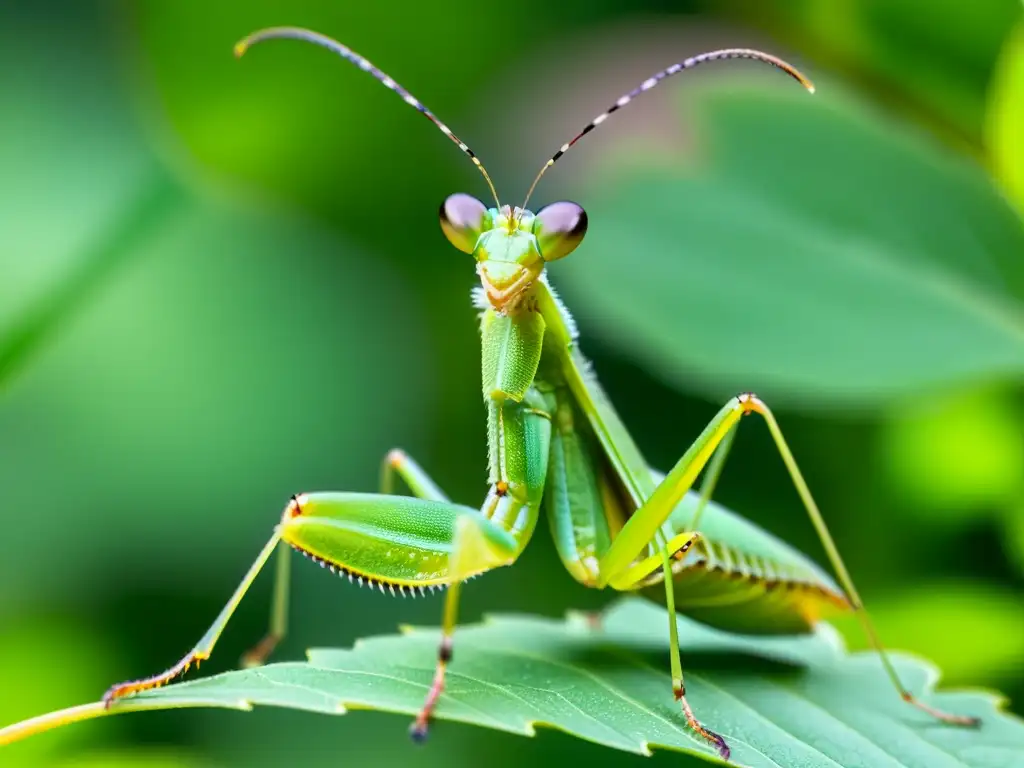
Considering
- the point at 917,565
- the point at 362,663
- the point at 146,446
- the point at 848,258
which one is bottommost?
the point at 362,663

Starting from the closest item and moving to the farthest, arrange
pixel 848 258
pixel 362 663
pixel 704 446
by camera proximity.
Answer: pixel 362 663, pixel 704 446, pixel 848 258

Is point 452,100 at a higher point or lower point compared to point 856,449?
higher

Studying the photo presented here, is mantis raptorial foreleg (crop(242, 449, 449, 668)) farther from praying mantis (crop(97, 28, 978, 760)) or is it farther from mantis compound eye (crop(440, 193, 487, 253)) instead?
mantis compound eye (crop(440, 193, 487, 253))

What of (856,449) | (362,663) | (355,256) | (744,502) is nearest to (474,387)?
(355,256)

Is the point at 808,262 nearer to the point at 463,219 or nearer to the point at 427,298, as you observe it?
the point at 463,219

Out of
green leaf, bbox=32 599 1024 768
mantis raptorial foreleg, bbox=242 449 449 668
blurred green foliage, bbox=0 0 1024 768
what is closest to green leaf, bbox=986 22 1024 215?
blurred green foliage, bbox=0 0 1024 768

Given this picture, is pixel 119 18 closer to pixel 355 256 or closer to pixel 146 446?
pixel 355 256

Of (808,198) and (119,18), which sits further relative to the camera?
(119,18)

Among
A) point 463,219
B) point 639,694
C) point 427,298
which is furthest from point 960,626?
point 427,298
